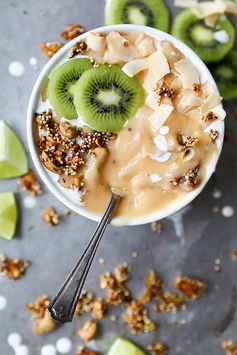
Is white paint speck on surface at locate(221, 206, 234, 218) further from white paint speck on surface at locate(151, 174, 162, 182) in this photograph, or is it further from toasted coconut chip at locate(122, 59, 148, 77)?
toasted coconut chip at locate(122, 59, 148, 77)

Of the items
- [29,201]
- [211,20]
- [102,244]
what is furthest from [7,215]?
[211,20]

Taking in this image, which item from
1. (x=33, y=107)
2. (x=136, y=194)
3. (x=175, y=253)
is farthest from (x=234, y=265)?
(x=33, y=107)

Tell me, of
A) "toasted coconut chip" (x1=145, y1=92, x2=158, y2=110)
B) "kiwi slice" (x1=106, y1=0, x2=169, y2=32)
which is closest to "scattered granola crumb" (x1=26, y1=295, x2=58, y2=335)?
"toasted coconut chip" (x1=145, y1=92, x2=158, y2=110)

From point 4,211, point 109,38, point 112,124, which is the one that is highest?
point 109,38

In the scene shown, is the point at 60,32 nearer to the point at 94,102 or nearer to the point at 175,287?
the point at 94,102

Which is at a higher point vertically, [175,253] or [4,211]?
[4,211]

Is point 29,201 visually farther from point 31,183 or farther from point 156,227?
point 156,227

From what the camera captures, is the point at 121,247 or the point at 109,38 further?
the point at 121,247
